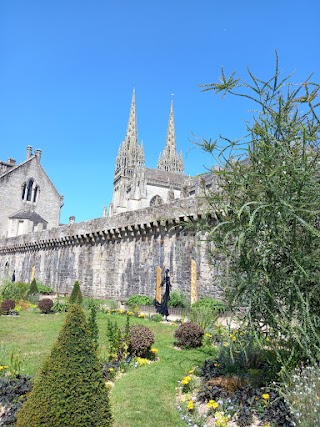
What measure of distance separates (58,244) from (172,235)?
424 inches

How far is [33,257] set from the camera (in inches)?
1039

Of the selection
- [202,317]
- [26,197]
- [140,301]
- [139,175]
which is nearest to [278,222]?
[202,317]

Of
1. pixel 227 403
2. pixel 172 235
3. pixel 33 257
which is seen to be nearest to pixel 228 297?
pixel 227 403

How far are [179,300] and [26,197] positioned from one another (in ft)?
99.1

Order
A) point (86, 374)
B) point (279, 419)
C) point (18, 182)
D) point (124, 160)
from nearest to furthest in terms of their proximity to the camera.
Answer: point (86, 374), point (279, 419), point (18, 182), point (124, 160)

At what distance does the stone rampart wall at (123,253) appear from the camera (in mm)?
14047

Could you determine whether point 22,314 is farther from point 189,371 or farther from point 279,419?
point 279,419

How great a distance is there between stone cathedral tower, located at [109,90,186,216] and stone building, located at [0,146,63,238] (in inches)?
517

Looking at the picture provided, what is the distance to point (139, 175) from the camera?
54750 mm

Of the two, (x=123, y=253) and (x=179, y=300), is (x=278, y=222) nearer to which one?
(x=179, y=300)

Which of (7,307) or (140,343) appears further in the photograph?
(7,307)

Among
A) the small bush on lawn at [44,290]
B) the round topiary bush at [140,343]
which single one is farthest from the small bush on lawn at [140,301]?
the small bush on lawn at [44,290]

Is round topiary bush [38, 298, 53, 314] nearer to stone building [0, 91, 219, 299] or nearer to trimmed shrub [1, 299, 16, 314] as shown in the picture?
trimmed shrub [1, 299, 16, 314]

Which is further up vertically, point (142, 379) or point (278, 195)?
point (278, 195)
